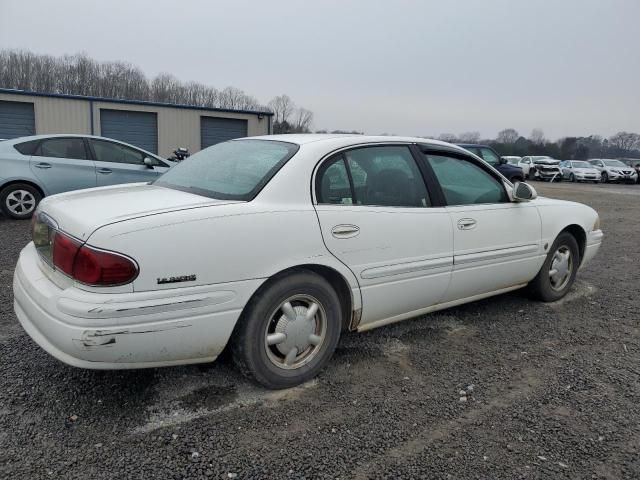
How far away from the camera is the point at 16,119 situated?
19.2 metres

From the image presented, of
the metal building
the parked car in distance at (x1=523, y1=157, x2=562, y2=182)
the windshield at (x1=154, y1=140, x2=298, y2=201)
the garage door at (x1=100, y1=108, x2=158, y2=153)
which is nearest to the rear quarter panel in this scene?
the windshield at (x1=154, y1=140, x2=298, y2=201)

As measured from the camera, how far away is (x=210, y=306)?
8.06 ft

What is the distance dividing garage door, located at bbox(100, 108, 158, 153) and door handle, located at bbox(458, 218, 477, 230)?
777 inches

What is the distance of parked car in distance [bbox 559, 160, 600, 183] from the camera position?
27938mm

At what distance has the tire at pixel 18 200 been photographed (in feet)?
25.3

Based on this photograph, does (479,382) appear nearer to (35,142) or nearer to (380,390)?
(380,390)

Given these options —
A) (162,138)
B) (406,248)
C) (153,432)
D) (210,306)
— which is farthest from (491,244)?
(162,138)

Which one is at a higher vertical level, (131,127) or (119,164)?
(131,127)

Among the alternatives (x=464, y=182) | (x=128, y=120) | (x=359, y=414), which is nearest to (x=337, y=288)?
(x=359, y=414)

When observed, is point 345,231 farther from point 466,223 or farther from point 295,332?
point 466,223

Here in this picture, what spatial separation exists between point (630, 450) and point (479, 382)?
33.0 inches

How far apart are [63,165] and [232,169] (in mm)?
6109

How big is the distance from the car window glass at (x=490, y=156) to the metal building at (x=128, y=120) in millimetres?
10663

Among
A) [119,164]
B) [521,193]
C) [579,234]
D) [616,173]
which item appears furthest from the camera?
[616,173]
